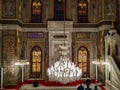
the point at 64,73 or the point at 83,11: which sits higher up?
the point at 83,11

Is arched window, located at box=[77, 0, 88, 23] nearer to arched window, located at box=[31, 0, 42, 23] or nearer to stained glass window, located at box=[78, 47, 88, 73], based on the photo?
stained glass window, located at box=[78, 47, 88, 73]

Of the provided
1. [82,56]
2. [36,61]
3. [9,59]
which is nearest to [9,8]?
[9,59]

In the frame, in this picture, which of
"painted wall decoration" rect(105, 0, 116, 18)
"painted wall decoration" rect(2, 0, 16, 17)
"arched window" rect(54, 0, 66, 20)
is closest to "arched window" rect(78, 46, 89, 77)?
"arched window" rect(54, 0, 66, 20)

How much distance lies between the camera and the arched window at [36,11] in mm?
17250

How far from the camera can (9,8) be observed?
47.8 feet

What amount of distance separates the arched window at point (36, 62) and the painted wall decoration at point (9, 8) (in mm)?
3500

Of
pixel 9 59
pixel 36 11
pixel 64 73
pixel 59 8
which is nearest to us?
pixel 64 73

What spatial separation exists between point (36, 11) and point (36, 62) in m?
3.76

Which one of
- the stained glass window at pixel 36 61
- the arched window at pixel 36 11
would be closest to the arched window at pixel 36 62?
the stained glass window at pixel 36 61

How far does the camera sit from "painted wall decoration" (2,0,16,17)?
14555 mm

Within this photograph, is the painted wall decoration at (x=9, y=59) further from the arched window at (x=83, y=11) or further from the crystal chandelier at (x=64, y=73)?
the arched window at (x=83, y=11)

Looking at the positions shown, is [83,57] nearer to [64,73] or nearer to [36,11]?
[36,11]

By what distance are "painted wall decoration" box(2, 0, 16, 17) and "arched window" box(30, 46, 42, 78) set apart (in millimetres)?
3500

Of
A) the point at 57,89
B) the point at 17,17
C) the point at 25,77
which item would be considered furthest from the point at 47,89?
the point at 17,17
